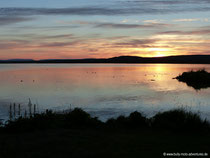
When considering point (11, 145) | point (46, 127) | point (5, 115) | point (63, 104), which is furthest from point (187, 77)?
point (11, 145)

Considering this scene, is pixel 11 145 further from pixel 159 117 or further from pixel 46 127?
pixel 159 117

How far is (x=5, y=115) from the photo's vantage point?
961 inches

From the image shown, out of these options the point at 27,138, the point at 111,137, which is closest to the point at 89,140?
the point at 111,137

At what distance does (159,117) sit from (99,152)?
22.7ft

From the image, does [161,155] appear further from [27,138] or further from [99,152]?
[27,138]

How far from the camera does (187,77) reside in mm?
67500

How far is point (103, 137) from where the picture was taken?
41.0 feet

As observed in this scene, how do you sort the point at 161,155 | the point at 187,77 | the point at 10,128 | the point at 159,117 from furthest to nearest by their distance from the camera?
the point at 187,77, the point at 159,117, the point at 10,128, the point at 161,155

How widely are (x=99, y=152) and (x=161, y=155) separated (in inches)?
91.6

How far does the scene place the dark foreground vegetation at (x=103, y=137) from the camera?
10.1m

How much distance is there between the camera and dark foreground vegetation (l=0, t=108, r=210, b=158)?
10055mm

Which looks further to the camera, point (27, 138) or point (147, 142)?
point (27, 138)

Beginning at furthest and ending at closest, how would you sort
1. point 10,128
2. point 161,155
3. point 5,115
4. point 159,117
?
point 5,115, point 159,117, point 10,128, point 161,155

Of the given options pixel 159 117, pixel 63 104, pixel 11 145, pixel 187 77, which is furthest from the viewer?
pixel 187 77
